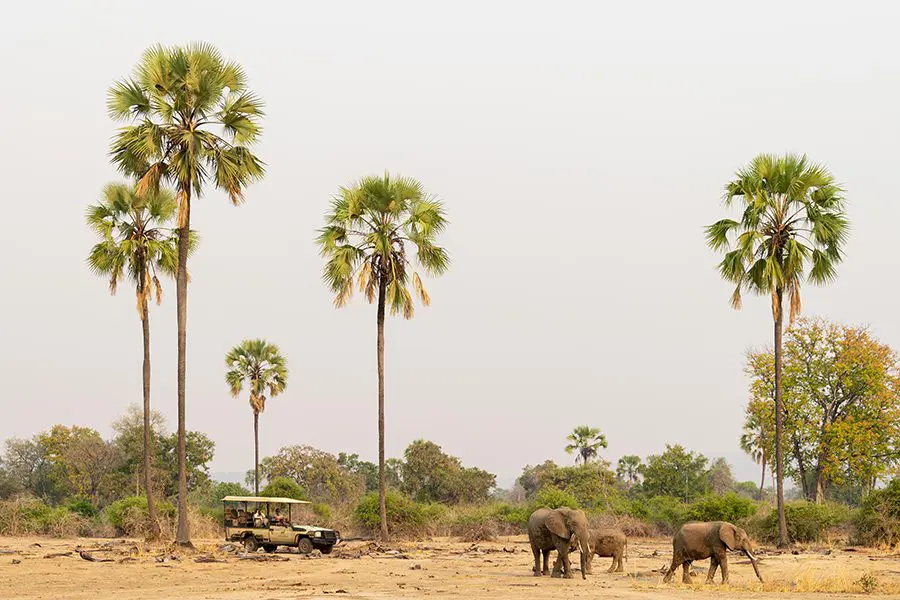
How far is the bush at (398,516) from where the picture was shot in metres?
41.1

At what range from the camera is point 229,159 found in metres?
31.9

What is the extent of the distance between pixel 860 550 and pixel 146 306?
26.8m

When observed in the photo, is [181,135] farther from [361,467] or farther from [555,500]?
[361,467]

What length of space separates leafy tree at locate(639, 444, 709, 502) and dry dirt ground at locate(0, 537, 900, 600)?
104 ft

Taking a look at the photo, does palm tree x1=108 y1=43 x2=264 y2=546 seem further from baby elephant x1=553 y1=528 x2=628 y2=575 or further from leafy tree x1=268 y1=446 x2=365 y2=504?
leafy tree x1=268 y1=446 x2=365 y2=504

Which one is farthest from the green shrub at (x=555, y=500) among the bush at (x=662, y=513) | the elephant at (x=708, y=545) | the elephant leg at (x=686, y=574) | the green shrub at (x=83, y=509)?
the green shrub at (x=83, y=509)

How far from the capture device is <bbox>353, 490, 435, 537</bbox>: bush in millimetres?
41125

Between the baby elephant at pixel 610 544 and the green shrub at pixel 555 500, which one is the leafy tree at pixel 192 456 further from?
the baby elephant at pixel 610 544

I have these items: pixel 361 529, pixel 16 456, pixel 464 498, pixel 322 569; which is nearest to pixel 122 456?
pixel 16 456

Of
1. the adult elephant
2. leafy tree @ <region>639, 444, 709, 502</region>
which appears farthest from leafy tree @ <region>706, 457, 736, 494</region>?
the adult elephant

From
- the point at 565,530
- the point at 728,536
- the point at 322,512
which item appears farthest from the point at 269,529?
the point at 728,536

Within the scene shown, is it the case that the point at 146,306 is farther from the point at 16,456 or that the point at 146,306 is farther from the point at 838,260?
the point at 16,456

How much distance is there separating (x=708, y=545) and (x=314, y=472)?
60.4m

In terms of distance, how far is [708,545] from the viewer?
21266 millimetres
